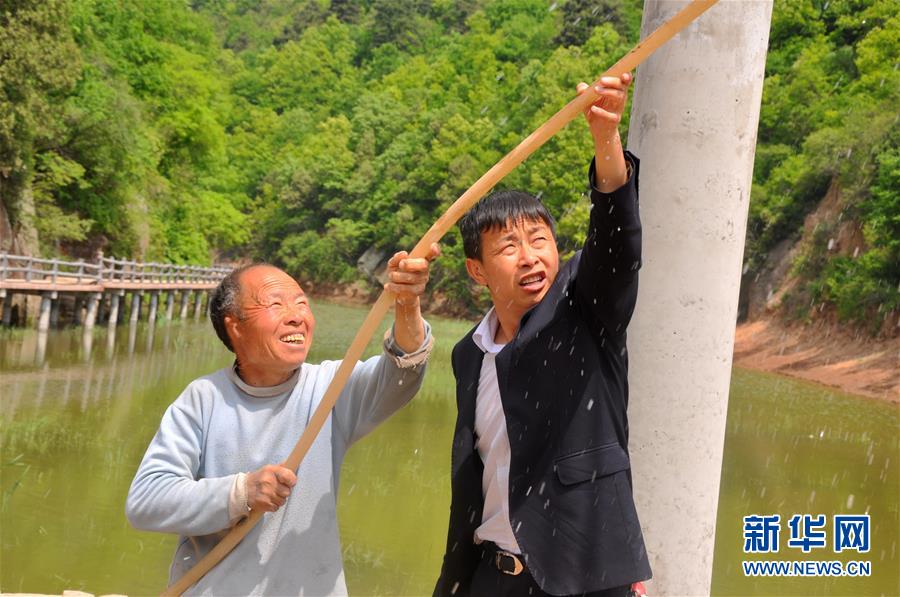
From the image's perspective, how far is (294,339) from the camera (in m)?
2.49

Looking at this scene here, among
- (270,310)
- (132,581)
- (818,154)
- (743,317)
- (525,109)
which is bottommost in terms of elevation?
(132,581)

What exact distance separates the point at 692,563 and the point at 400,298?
139 centimetres

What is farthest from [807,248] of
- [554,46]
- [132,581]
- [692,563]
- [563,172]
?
[554,46]

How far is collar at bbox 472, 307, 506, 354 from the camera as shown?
103 inches

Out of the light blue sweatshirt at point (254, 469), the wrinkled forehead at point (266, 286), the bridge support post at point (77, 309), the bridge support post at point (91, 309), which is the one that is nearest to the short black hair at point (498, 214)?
the light blue sweatshirt at point (254, 469)

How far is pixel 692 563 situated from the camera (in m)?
3.12

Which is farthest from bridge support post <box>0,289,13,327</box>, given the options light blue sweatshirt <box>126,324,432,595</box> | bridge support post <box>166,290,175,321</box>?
light blue sweatshirt <box>126,324,432,595</box>

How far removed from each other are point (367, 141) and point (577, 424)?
216ft

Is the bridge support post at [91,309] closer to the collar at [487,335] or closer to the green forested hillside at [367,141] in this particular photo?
the green forested hillside at [367,141]

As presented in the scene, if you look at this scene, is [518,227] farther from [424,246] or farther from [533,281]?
[424,246]

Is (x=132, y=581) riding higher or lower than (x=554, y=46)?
lower

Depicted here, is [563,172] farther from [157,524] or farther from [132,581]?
[157,524]

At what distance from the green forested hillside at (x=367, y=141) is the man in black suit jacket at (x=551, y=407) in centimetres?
2173

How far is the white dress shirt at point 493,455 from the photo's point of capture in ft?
7.93
